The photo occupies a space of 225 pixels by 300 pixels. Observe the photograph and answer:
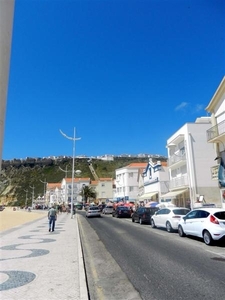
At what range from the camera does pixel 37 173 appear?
183m

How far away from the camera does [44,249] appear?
11047 millimetres

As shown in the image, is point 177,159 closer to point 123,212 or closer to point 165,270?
point 123,212

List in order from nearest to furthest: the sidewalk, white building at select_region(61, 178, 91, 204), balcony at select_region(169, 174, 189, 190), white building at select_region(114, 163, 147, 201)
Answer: the sidewalk < balcony at select_region(169, 174, 189, 190) < white building at select_region(114, 163, 147, 201) < white building at select_region(61, 178, 91, 204)

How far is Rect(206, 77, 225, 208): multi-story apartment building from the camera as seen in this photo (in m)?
23.9

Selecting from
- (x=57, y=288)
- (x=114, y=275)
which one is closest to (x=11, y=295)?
(x=57, y=288)

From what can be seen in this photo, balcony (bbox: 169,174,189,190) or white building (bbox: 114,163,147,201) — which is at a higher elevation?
white building (bbox: 114,163,147,201)

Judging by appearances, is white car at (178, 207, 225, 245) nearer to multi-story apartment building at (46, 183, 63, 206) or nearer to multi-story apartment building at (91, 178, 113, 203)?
multi-story apartment building at (91, 178, 113, 203)

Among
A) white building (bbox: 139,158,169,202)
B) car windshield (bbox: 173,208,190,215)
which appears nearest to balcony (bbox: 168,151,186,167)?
white building (bbox: 139,158,169,202)

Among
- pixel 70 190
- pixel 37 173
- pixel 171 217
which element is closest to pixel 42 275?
pixel 171 217

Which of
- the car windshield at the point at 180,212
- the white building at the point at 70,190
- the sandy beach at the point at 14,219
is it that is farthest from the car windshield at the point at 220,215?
the white building at the point at 70,190

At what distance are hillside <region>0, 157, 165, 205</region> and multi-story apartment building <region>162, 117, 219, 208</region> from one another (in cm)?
11886

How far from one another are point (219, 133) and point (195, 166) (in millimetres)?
8441

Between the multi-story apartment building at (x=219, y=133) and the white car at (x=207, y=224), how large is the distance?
35.7ft

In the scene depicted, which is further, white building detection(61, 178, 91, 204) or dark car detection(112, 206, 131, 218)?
white building detection(61, 178, 91, 204)
